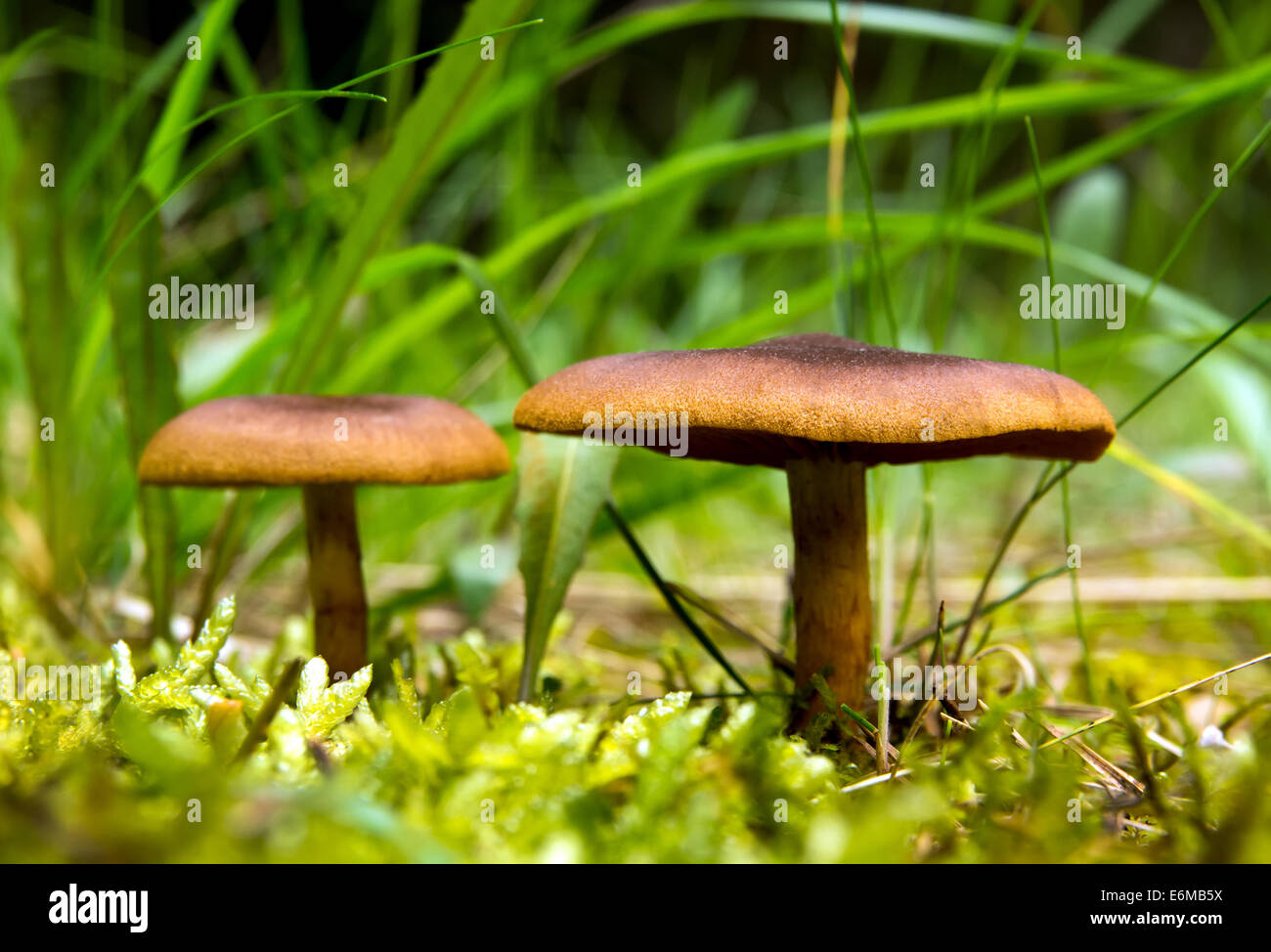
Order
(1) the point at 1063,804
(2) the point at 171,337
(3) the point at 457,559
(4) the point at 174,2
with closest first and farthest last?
(1) the point at 1063,804 < (2) the point at 171,337 < (3) the point at 457,559 < (4) the point at 174,2

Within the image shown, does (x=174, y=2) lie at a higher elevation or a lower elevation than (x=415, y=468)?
higher

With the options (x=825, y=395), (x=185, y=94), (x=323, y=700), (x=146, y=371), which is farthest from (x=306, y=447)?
(x=185, y=94)

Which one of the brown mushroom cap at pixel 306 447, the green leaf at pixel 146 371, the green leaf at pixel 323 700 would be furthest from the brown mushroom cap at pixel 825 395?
the green leaf at pixel 146 371

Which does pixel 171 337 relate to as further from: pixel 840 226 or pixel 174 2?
pixel 174 2

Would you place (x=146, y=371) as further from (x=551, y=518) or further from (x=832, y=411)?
(x=832, y=411)

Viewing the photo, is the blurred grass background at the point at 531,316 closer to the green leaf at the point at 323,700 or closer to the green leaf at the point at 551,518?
the green leaf at the point at 551,518

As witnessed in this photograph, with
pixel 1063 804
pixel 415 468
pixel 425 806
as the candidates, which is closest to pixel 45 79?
pixel 415 468

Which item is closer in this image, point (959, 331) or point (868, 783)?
point (868, 783)
